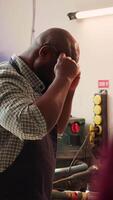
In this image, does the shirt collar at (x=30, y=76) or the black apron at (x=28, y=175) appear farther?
the shirt collar at (x=30, y=76)

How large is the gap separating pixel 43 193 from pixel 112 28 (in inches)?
67.4

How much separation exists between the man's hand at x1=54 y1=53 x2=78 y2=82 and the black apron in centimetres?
18

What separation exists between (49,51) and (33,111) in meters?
0.25

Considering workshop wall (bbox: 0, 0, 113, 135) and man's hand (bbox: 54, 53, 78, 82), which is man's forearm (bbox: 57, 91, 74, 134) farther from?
workshop wall (bbox: 0, 0, 113, 135)

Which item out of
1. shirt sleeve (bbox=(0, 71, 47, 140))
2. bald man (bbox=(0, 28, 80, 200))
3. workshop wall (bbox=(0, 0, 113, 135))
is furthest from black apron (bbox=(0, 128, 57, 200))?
workshop wall (bbox=(0, 0, 113, 135))

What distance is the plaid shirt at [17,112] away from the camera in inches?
30.0

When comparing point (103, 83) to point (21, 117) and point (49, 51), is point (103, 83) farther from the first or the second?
point (21, 117)

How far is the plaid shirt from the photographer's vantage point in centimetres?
76

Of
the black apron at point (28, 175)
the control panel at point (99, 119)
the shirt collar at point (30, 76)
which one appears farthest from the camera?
the control panel at point (99, 119)

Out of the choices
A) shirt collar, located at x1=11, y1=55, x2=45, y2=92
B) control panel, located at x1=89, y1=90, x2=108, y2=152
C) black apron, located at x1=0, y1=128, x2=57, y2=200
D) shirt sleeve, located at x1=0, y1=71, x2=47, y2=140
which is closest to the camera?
shirt sleeve, located at x1=0, y1=71, x2=47, y2=140

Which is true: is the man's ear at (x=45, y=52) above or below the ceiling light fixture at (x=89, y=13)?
below

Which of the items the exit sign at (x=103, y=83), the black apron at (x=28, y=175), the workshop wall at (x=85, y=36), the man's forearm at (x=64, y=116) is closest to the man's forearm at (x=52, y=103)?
the black apron at (x=28, y=175)

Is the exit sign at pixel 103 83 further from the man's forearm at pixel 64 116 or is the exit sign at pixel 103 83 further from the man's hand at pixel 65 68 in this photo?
the man's hand at pixel 65 68

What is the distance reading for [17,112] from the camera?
30.0 inches
